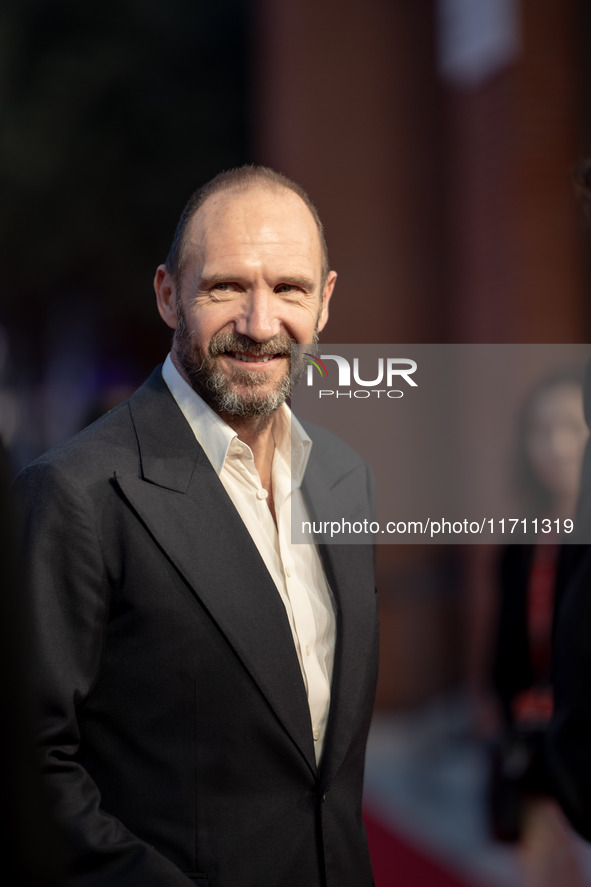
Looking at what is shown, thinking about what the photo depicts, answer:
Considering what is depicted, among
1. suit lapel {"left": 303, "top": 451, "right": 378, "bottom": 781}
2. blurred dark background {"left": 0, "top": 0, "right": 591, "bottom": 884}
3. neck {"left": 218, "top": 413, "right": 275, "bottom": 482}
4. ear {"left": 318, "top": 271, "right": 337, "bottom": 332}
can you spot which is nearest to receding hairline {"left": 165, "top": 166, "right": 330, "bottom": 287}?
ear {"left": 318, "top": 271, "right": 337, "bottom": 332}

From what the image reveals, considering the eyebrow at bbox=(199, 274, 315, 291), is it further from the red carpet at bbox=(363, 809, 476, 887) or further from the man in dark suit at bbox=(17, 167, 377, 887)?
the red carpet at bbox=(363, 809, 476, 887)

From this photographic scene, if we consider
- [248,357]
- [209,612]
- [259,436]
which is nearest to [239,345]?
[248,357]

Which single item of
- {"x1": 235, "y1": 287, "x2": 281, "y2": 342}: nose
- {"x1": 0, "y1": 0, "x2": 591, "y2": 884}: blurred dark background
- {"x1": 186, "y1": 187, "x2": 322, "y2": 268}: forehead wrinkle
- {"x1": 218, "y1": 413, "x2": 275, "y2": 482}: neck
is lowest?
{"x1": 218, "y1": 413, "x2": 275, "y2": 482}: neck

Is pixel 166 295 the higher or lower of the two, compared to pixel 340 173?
lower

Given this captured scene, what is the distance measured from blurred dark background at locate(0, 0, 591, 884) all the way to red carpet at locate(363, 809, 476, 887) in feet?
4.07

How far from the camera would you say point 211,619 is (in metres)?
1.78

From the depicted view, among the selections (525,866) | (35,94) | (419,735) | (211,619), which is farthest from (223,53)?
(211,619)

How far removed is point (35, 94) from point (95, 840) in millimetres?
8101

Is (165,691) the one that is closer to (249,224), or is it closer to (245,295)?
(245,295)

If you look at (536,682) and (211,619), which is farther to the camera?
(536,682)

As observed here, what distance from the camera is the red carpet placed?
4090mm

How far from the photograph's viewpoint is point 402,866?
430cm

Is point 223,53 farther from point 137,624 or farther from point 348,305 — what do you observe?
point 137,624

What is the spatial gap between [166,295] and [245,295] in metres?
Answer: 0.22
